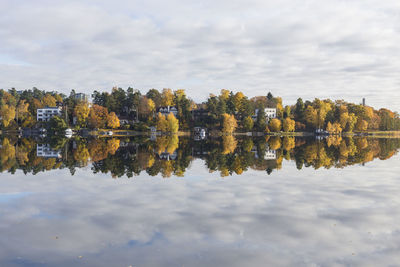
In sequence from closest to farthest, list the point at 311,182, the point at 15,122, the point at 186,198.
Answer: the point at 186,198 < the point at 311,182 < the point at 15,122

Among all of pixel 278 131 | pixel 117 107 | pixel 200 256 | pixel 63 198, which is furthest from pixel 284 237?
pixel 117 107

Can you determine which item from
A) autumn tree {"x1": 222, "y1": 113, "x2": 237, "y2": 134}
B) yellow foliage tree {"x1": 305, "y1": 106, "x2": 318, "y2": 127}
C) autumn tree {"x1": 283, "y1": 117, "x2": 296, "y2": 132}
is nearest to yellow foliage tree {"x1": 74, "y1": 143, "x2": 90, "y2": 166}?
autumn tree {"x1": 222, "y1": 113, "x2": 237, "y2": 134}

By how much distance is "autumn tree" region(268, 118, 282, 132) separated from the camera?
14700 centimetres

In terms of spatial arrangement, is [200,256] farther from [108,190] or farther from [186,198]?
[108,190]

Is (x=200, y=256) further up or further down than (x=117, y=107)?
further down

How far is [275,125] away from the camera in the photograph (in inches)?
5797

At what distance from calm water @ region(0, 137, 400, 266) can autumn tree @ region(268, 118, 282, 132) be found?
125 metres

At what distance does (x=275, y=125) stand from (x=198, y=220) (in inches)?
5422

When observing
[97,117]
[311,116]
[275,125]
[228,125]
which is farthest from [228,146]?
[311,116]

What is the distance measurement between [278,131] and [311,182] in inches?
5043

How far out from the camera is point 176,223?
40.9 ft

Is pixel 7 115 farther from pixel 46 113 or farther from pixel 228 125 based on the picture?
pixel 228 125

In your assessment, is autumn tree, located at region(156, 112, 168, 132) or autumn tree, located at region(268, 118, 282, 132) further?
autumn tree, located at region(268, 118, 282, 132)

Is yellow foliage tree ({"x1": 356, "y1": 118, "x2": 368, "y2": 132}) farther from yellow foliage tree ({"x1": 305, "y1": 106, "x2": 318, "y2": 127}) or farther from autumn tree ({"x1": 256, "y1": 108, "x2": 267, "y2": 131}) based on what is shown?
autumn tree ({"x1": 256, "y1": 108, "x2": 267, "y2": 131})
